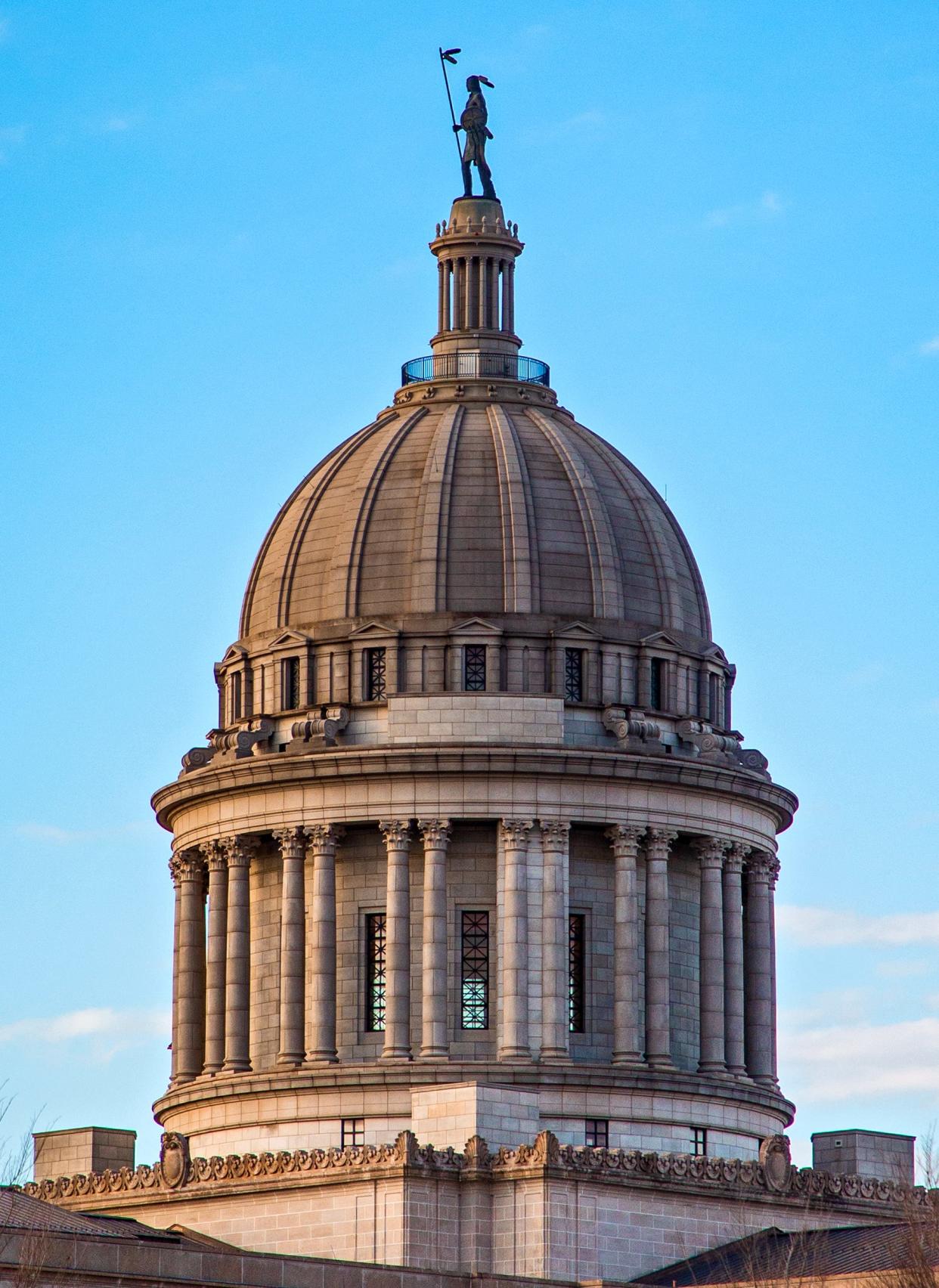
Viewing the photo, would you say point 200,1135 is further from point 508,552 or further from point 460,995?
point 508,552

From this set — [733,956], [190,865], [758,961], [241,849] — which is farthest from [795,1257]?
[190,865]

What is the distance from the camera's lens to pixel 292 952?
110062mm

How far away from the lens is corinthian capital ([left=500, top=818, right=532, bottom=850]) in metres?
108

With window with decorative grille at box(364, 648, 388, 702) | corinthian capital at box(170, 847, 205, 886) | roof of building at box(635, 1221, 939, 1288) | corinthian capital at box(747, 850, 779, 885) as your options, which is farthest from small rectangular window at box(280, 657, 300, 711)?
roof of building at box(635, 1221, 939, 1288)

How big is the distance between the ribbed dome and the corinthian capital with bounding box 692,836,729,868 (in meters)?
7.12

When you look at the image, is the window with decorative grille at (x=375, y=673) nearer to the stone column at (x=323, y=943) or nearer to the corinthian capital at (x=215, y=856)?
the stone column at (x=323, y=943)

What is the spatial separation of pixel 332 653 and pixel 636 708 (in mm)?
9715

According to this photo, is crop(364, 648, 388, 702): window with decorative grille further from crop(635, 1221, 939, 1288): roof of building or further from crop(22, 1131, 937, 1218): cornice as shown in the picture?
crop(635, 1221, 939, 1288): roof of building

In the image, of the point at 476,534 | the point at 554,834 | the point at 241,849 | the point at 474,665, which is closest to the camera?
the point at 554,834

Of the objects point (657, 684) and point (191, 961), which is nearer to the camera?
point (657, 684)

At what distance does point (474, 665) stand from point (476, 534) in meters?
4.33

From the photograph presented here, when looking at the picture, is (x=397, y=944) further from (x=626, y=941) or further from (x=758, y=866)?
(x=758, y=866)

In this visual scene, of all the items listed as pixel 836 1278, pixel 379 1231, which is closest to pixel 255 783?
pixel 379 1231

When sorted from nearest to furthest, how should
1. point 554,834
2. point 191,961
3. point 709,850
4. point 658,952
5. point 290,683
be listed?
point 554,834
point 658,952
point 709,850
point 290,683
point 191,961
